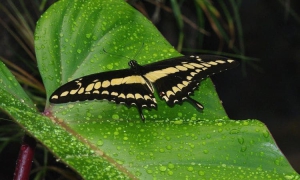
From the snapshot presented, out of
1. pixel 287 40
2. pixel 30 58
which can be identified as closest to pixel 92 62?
pixel 30 58

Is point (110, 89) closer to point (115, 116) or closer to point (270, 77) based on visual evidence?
point (115, 116)

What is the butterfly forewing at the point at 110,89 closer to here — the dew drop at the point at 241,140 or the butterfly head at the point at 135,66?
the butterfly head at the point at 135,66

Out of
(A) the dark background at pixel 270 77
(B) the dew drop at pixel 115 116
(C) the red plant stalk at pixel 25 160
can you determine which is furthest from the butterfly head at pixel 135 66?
(A) the dark background at pixel 270 77

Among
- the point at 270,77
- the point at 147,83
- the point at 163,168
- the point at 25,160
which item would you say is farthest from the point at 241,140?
the point at 270,77

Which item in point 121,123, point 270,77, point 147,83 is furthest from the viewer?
point 270,77

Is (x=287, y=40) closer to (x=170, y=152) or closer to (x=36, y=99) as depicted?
(x=36, y=99)

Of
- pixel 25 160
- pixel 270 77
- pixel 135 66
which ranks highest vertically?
pixel 135 66

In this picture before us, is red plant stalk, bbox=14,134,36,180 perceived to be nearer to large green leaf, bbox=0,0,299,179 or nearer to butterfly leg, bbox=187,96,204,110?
large green leaf, bbox=0,0,299,179
